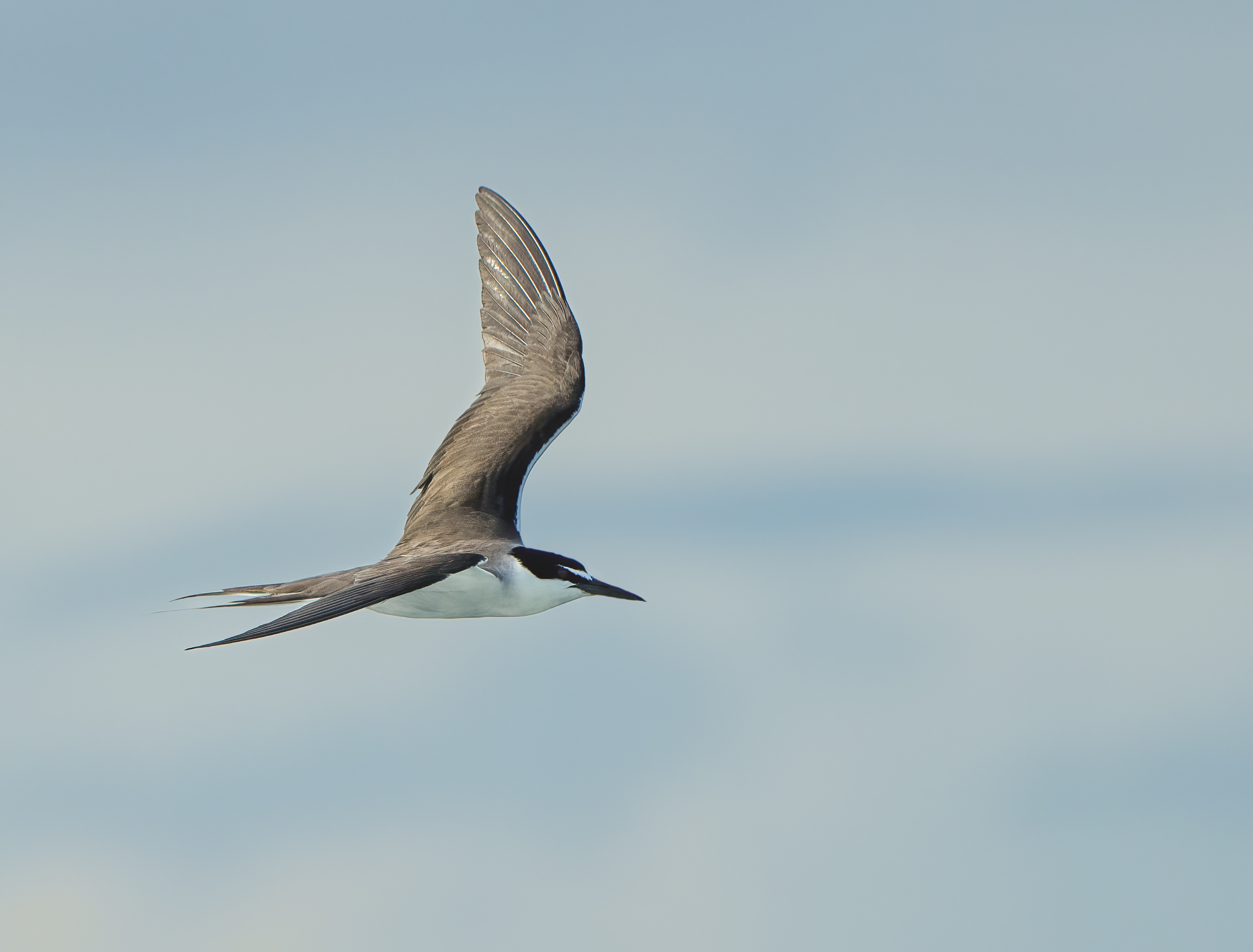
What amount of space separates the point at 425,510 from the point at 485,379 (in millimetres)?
2472

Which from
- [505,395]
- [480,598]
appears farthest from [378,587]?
[505,395]

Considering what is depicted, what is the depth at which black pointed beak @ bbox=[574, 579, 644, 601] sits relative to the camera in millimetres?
16219

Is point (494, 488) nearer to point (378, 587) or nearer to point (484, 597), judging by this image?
point (484, 597)

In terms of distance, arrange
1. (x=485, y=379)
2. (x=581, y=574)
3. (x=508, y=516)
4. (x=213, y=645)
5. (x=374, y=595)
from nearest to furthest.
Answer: (x=213, y=645), (x=374, y=595), (x=581, y=574), (x=508, y=516), (x=485, y=379)

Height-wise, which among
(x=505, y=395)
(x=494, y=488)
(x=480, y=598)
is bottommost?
(x=480, y=598)

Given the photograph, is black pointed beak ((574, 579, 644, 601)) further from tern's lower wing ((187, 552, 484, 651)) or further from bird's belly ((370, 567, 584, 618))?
tern's lower wing ((187, 552, 484, 651))

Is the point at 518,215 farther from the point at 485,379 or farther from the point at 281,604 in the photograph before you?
the point at 281,604

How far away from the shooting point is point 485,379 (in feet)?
63.6

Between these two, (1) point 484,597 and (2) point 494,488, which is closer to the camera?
(1) point 484,597

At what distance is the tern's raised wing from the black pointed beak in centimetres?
141

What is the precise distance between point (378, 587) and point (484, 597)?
8.15 feet

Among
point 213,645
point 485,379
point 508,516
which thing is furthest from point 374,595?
point 485,379

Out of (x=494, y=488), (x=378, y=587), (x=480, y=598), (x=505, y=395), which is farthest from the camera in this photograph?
(x=505, y=395)

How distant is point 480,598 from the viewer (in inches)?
609
